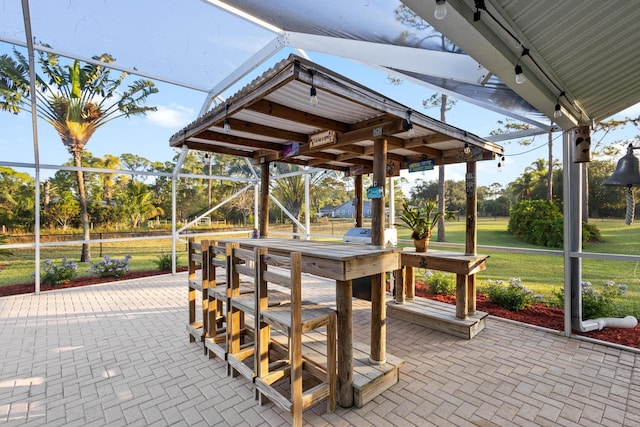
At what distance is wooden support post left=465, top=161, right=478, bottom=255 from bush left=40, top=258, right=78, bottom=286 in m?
8.47

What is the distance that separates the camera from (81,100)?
9086 mm

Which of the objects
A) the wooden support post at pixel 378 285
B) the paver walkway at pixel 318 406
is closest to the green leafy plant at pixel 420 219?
the paver walkway at pixel 318 406

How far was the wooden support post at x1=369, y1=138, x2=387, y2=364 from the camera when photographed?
2.66 meters

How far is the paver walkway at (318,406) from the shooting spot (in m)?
2.24

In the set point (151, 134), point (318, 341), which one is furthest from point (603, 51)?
point (151, 134)

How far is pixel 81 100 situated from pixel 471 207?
11.5 metres

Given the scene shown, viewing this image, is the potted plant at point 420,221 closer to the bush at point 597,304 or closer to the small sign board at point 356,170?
the small sign board at point 356,170

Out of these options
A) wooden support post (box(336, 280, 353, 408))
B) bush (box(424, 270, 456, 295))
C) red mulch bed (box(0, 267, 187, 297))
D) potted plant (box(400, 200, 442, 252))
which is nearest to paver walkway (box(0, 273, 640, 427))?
wooden support post (box(336, 280, 353, 408))

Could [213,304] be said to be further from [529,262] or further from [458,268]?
[529,262]

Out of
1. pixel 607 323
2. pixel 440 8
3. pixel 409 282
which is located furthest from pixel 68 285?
pixel 607 323

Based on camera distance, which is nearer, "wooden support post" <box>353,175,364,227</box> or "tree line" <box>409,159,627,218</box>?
"wooden support post" <box>353,175,364,227</box>

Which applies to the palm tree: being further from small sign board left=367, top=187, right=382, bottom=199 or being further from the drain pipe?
the drain pipe

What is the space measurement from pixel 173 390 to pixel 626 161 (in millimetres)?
4965

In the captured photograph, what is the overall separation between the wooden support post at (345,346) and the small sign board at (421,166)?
2.74 metres
